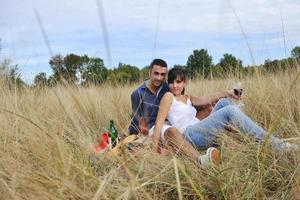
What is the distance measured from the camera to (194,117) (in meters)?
4.19

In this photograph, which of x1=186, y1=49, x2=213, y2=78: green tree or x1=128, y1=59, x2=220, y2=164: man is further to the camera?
x1=186, y1=49, x2=213, y2=78: green tree

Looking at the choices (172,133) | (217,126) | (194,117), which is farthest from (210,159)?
(194,117)

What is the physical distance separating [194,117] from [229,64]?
2.23 metres

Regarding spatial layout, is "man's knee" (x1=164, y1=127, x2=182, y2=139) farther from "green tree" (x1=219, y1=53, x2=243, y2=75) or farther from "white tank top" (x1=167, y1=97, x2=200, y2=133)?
"green tree" (x1=219, y1=53, x2=243, y2=75)

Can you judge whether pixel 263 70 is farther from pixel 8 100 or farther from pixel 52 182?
pixel 52 182

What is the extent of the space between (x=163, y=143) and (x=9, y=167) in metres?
1.52

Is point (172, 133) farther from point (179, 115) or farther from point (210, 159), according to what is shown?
point (210, 159)

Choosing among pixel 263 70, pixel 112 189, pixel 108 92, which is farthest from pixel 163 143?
pixel 108 92

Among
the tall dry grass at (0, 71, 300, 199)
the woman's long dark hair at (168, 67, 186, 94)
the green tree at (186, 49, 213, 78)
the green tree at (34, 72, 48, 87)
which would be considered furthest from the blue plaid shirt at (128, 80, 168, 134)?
the green tree at (186, 49, 213, 78)

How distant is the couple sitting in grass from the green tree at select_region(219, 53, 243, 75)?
1623mm

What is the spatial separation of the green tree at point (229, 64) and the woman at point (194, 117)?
1647 millimetres

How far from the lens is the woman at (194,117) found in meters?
3.36

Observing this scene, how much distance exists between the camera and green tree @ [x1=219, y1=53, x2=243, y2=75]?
590 centimetres

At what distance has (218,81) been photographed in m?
6.24
